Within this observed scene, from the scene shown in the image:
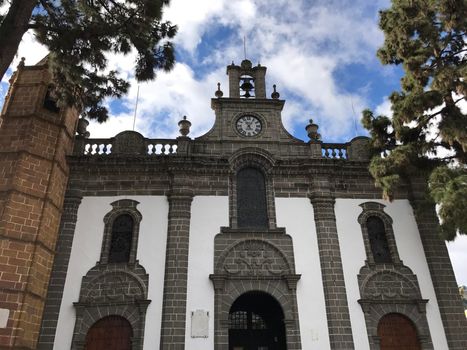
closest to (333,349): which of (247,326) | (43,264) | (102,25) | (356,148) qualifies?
(247,326)

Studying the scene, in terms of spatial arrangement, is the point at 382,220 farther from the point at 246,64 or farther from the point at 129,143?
the point at 129,143

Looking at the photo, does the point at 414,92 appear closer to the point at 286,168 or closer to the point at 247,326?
the point at 286,168

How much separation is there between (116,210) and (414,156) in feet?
31.8

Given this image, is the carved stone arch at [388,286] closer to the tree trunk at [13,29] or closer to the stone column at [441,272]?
the stone column at [441,272]

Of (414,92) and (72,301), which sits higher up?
(414,92)

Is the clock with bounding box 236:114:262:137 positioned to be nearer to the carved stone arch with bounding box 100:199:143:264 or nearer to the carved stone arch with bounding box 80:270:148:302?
the carved stone arch with bounding box 100:199:143:264

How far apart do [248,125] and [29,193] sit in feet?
25.9

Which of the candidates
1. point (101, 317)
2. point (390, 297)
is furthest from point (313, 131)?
A: point (101, 317)

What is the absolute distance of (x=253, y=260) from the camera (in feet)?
43.2

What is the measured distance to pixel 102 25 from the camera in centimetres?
912

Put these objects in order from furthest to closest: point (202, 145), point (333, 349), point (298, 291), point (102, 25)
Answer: point (202, 145) → point (298, 291) → point (333, 349) → point (102, 25)

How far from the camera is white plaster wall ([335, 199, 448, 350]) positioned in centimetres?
1244

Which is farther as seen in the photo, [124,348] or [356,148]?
[356,148]

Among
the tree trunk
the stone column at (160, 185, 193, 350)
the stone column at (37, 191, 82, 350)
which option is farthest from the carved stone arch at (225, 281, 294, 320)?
the tree trunk
